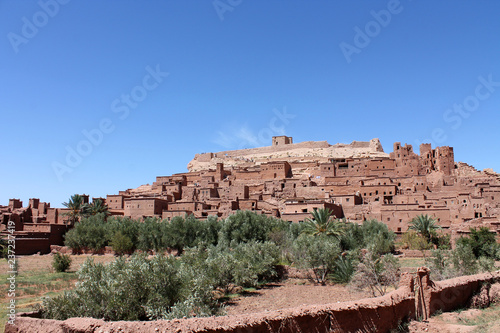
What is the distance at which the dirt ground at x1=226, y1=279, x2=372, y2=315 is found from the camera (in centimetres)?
1470

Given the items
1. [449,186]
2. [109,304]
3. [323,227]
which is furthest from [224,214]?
[109,304]

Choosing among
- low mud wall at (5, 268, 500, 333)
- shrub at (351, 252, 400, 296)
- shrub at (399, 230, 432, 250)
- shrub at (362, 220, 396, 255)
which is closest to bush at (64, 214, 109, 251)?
shrub at (362, 220, 396, 255)

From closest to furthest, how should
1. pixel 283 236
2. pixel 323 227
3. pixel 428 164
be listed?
pixel 323 227, pixel 283 236, pixel 428 164

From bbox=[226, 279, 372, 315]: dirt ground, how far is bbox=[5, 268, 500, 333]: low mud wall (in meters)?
4.40

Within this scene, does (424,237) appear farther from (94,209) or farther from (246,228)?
(94,209)

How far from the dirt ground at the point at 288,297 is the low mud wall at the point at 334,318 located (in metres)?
4.40

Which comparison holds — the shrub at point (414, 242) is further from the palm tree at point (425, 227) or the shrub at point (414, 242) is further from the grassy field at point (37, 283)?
the grassy field at point (37, 283)

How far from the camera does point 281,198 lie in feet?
149

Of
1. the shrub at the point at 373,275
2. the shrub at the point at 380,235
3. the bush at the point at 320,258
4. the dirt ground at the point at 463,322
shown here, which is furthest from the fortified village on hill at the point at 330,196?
the dirt ground at the point at 463,322

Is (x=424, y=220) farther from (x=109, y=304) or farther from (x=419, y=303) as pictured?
(x=109, y=304)

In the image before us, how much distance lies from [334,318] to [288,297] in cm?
864

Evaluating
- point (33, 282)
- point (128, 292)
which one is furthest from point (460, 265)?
point (33, 282)

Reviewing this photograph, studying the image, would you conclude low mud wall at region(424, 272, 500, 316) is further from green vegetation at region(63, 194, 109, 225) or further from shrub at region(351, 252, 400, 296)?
green vegetation at region(63, 194, 109, 225)

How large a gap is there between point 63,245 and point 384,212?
94.0 ft
